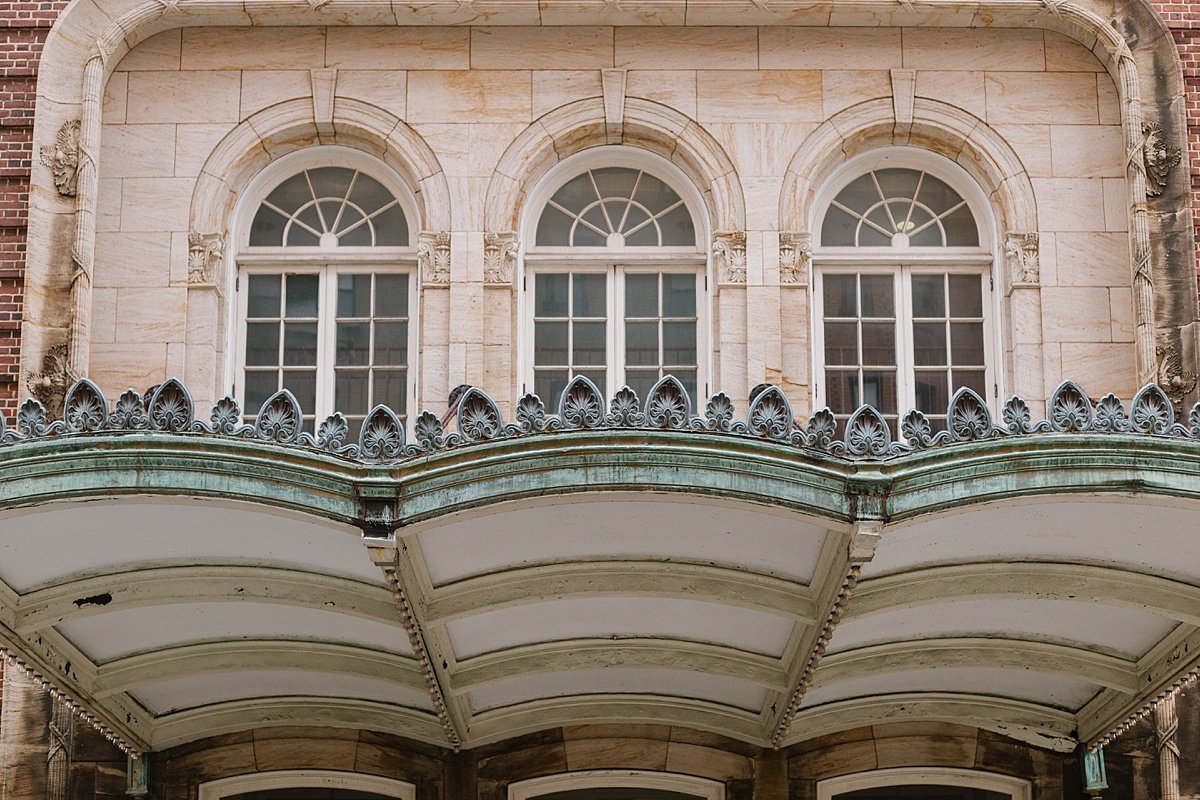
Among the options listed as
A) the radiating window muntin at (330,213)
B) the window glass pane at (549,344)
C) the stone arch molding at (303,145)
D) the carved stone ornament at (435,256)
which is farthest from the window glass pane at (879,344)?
the radiating window muntin at (330,213)

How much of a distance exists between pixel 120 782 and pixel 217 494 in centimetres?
529

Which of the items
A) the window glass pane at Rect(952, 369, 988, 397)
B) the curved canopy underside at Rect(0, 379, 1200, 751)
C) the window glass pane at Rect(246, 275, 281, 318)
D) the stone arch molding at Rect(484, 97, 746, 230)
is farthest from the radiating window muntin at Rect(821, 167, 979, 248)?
the window glass pane at Rect(246, 275, 281, 318)

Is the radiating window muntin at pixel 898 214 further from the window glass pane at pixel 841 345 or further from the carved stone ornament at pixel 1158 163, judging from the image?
the carved stone ornament at pixel 1158 163

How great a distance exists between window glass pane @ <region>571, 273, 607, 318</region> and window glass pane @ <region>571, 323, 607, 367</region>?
0.35ft

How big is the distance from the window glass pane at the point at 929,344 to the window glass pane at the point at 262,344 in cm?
532

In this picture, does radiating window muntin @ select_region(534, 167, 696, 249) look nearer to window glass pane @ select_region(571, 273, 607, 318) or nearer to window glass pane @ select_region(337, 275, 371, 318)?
window glass pane @ select_region(571, 273, 607, 318)

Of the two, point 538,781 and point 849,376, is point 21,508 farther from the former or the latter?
point 849,376

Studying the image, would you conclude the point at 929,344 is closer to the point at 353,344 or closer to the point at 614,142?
the point at 614,142

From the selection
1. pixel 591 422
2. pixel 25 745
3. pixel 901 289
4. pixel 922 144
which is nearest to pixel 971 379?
pixel 901 289

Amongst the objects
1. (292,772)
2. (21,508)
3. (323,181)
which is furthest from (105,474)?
(323,181)

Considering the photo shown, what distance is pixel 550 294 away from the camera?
16.6 meters

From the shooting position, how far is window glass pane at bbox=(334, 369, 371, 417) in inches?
642

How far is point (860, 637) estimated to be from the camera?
13.3 m

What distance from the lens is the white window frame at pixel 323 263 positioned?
53.7ft
